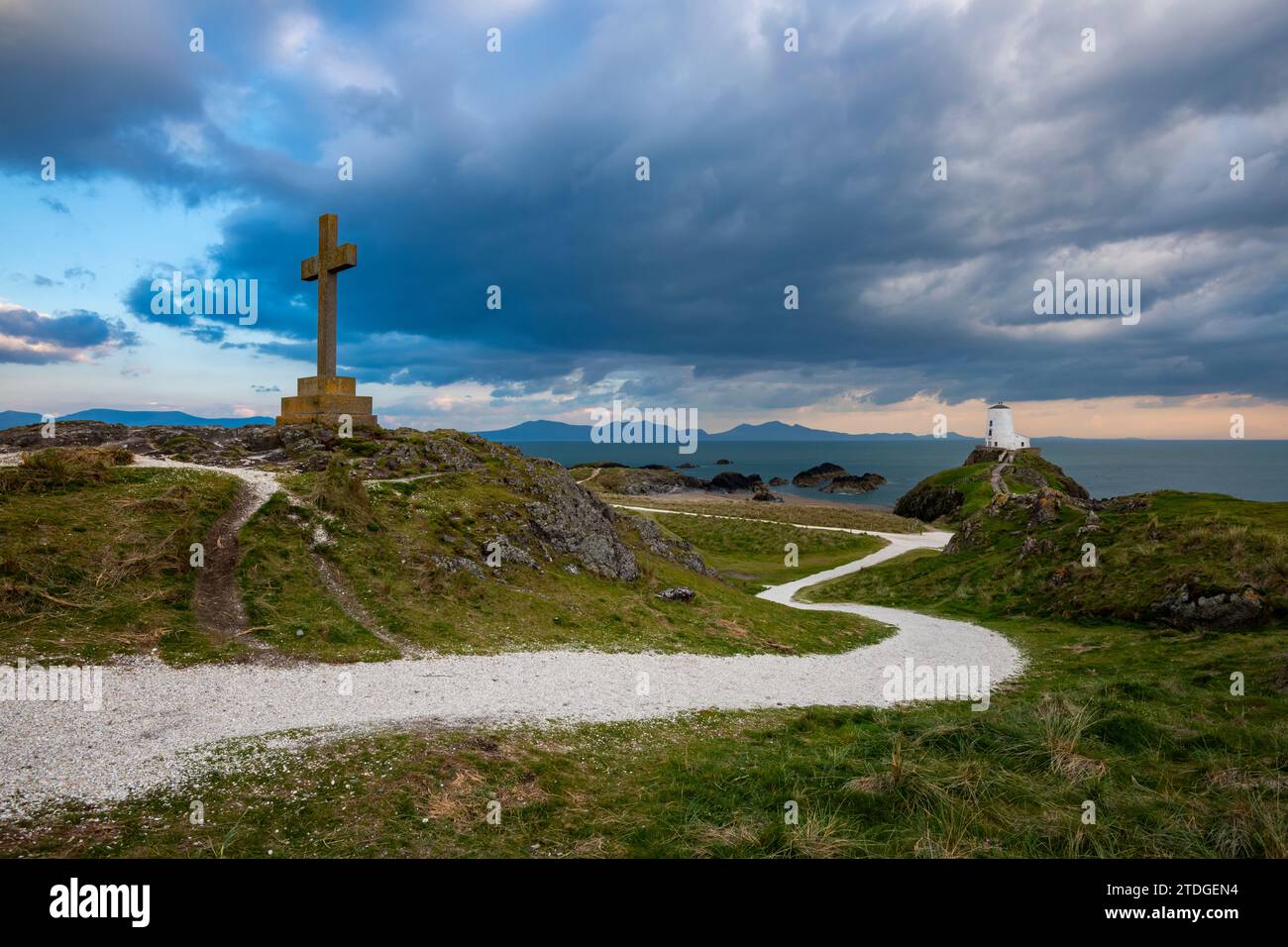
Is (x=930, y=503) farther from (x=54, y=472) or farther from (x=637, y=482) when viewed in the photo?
(x=54, y=472)

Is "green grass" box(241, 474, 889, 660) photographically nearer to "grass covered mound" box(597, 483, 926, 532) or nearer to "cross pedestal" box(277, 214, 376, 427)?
"cross pedestal" box(277, 214, 376, 427)

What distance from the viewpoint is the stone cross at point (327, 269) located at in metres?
36.8

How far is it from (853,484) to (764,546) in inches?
4404

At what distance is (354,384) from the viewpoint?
40.4m

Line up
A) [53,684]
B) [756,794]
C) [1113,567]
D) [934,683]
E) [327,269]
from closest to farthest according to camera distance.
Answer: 1. [756,794]
2. [53,684]
3. [934,683]
4. [1113,567]
5. [327,269]

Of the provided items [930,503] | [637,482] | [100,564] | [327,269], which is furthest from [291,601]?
[637,482]

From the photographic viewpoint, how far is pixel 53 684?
14234 millimetres

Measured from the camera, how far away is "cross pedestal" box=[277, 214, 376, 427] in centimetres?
3703

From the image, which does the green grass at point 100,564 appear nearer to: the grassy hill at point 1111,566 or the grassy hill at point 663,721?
the grassy hill at point 663,721

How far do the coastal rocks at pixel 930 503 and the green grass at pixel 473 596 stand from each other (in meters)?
75.6

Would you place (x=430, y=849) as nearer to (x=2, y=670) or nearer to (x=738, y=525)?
(x=2, y=670)

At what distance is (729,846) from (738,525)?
223ft

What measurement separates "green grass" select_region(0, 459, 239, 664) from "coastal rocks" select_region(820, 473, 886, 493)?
157 m
